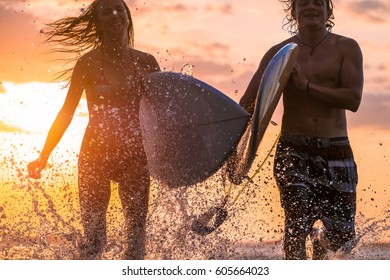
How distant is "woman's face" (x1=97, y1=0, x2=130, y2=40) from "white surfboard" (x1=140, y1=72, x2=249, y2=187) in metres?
0.46

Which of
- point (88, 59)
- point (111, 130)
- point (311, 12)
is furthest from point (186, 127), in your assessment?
point (311, 12)

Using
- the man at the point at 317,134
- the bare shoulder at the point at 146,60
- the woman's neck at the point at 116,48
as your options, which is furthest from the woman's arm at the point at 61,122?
the man at the point at 317,134

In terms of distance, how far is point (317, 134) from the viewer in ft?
19.1

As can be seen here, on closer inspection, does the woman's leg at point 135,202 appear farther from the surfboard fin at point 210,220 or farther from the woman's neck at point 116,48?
the woman's neck at point 116,48

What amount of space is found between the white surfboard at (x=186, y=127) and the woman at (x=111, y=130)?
4.4 inches

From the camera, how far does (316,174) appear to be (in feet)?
19.1

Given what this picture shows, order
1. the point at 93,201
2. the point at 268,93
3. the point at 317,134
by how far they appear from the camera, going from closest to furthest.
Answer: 1. the point at 268,93
2. the point at 317,134
3. the point at 93,201

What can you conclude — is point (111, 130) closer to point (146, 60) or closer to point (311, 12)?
point (146, 60)

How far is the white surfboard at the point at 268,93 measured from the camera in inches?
221

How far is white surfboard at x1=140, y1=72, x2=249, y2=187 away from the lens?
609cm

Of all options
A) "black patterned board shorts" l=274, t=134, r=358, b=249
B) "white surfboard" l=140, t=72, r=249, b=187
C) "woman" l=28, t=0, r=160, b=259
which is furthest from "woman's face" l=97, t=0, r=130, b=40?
"black patterned board shorts" l=274, t=134, r=358, b=249

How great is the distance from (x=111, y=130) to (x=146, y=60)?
65 centimetres

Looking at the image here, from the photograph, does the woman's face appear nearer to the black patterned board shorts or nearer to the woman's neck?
the woman's neck

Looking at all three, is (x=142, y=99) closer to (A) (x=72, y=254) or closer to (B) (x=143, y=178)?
(B) (x=143, y=178)
